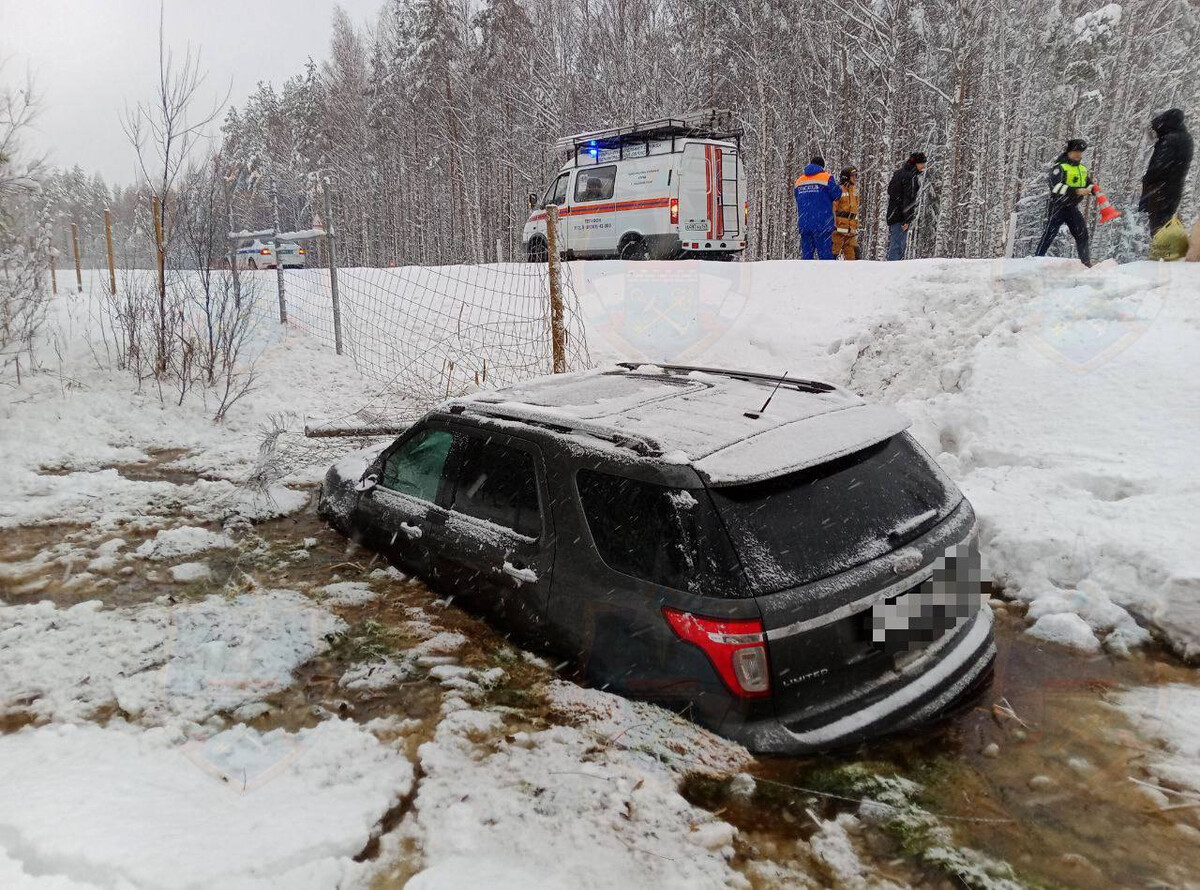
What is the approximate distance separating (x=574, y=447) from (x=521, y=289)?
24.2 ft

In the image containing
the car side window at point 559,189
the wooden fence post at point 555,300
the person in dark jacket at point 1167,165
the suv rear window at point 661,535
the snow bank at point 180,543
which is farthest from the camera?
the car side window at point 559,189

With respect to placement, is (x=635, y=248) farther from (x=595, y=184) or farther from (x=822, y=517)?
(x=822, y=517)

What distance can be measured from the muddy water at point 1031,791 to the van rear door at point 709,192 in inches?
518

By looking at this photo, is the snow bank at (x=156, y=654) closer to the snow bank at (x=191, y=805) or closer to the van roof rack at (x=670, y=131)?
the snow bank at (x=191, y=805)

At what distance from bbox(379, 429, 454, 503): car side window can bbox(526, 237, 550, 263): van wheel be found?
1309cm

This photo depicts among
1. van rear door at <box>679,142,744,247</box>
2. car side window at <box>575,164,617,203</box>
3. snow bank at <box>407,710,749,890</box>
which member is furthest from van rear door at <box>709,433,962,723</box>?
car side window at <box>575,164,617,203</box>

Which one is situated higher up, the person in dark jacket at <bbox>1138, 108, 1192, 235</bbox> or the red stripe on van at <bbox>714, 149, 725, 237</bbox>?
the red stripe on van at <bbox>714, 149, 725, 237</bbox>

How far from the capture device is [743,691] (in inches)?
92.0

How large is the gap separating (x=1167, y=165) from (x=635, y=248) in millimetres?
9219

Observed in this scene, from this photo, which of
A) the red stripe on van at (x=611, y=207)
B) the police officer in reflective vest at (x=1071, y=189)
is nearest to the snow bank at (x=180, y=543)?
the police officer in reflective vest at (x=1071, y=189)

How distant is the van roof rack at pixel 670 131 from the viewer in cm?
1473

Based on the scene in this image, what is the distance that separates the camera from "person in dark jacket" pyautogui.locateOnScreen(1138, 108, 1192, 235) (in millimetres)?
8633

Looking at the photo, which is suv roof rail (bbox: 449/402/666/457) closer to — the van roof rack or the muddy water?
the muddy water

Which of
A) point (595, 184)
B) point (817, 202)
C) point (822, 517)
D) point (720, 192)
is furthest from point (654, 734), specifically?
point (595, 184)
